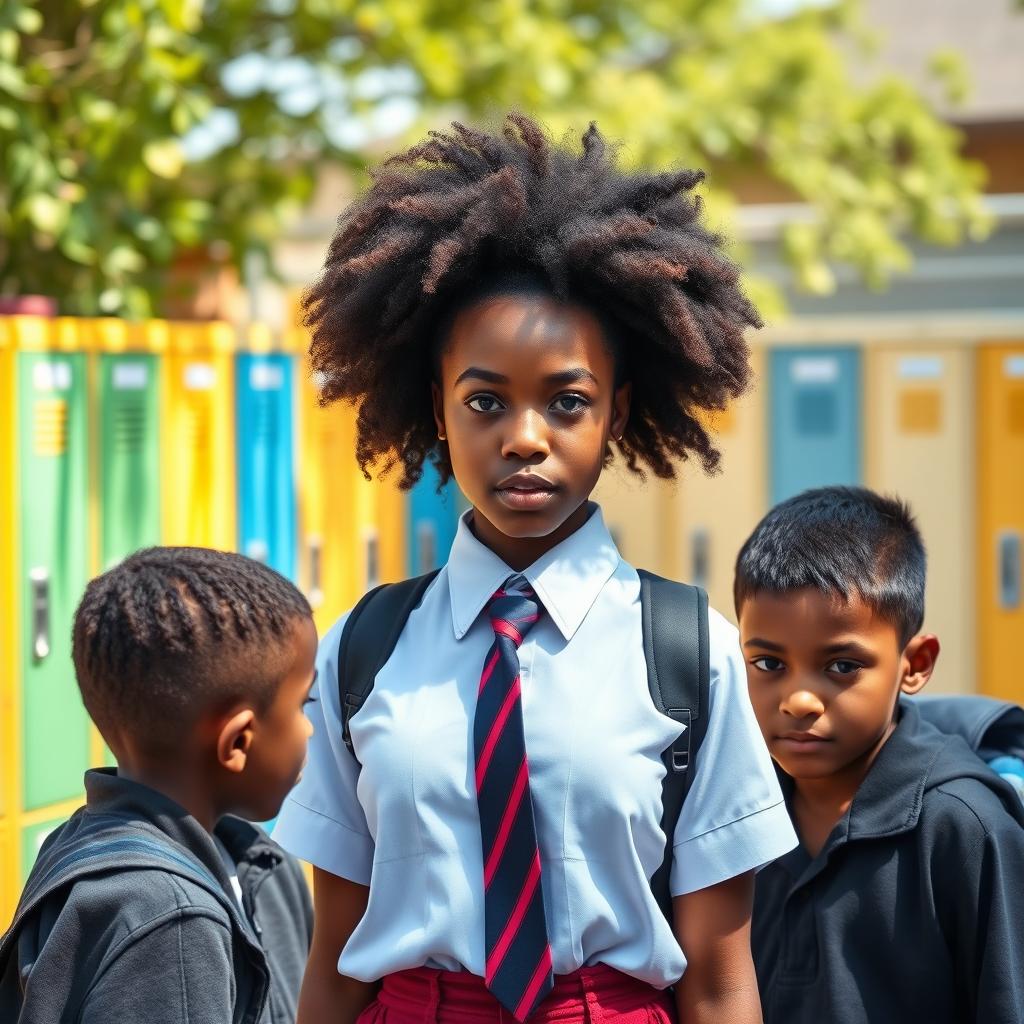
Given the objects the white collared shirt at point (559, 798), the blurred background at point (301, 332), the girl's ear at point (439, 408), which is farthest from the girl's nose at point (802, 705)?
the blurred background at point (301, 332)

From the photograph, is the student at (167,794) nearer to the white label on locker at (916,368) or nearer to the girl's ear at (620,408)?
the girl's ear at (620,408)

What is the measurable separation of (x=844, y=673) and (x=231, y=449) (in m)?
2.66

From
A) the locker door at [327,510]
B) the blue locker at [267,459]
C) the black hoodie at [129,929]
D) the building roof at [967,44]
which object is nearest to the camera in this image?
the black hoodie at [129,929]

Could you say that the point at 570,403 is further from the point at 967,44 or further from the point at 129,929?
the point at 967,44

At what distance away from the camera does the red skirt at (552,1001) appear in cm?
159

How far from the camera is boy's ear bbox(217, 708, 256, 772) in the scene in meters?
1.72

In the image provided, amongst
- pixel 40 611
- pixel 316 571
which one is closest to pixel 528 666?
pixel 40 611

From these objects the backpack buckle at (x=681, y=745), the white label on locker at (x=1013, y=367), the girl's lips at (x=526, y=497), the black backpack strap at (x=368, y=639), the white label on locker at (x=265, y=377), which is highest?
the white label on locker at (x=1013, y=367)

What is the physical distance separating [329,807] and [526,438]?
0.49 m

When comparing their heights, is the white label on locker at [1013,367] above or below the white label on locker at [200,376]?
above

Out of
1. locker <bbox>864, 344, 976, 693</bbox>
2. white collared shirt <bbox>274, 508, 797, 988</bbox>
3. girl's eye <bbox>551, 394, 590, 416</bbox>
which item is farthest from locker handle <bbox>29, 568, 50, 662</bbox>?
locker <bbox>864, 344, 976, 693</bbox>

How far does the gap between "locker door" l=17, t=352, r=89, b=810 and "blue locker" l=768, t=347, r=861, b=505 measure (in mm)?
2716

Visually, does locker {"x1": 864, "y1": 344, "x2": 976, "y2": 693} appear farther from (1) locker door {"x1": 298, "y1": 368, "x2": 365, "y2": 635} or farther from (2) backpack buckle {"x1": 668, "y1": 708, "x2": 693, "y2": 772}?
(2) backpack buckle {"x1": 668, "y1": 708, "x2": 693, "y2": 772}

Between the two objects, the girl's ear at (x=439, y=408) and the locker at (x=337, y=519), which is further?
the locker at (x=337, y=519)
